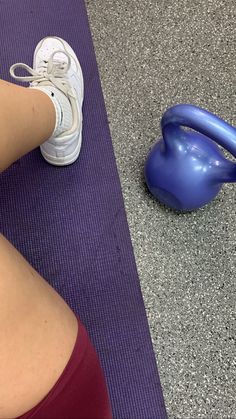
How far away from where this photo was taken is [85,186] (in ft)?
3.04

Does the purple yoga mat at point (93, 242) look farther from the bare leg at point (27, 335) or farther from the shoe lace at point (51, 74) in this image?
the bare leg at point (27, 335)

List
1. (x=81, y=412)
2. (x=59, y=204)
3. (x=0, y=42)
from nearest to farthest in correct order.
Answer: (x=81, y=412), (x=59, y=204), (x=0, y=42)

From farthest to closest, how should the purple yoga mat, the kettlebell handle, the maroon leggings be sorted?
the purple yoga mat, the kettlebell handle, the maroon leggings

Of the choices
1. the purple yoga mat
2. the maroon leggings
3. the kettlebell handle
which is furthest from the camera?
the purple yoga mat

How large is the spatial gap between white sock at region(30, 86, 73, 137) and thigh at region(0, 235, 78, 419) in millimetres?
326

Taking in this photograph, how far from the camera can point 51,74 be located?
917 mm

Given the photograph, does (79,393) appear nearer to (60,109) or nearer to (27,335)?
(27,335)

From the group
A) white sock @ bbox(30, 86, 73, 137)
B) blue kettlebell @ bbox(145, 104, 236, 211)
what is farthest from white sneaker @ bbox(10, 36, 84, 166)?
blue kettlebell @ bbox(145, 104, 236, 211)

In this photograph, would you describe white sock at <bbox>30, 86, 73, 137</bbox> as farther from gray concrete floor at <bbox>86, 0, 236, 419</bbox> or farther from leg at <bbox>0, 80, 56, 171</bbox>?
gray concrete floor at <bbox>86, 0, 236, 419</bbox>

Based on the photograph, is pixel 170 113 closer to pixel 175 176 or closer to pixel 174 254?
pixel 175 176

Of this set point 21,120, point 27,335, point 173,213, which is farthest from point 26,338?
point 173,213

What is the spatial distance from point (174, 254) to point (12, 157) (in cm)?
36

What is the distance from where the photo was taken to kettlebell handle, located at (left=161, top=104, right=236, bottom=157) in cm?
66

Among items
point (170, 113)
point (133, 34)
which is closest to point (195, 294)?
point (170, 113)
